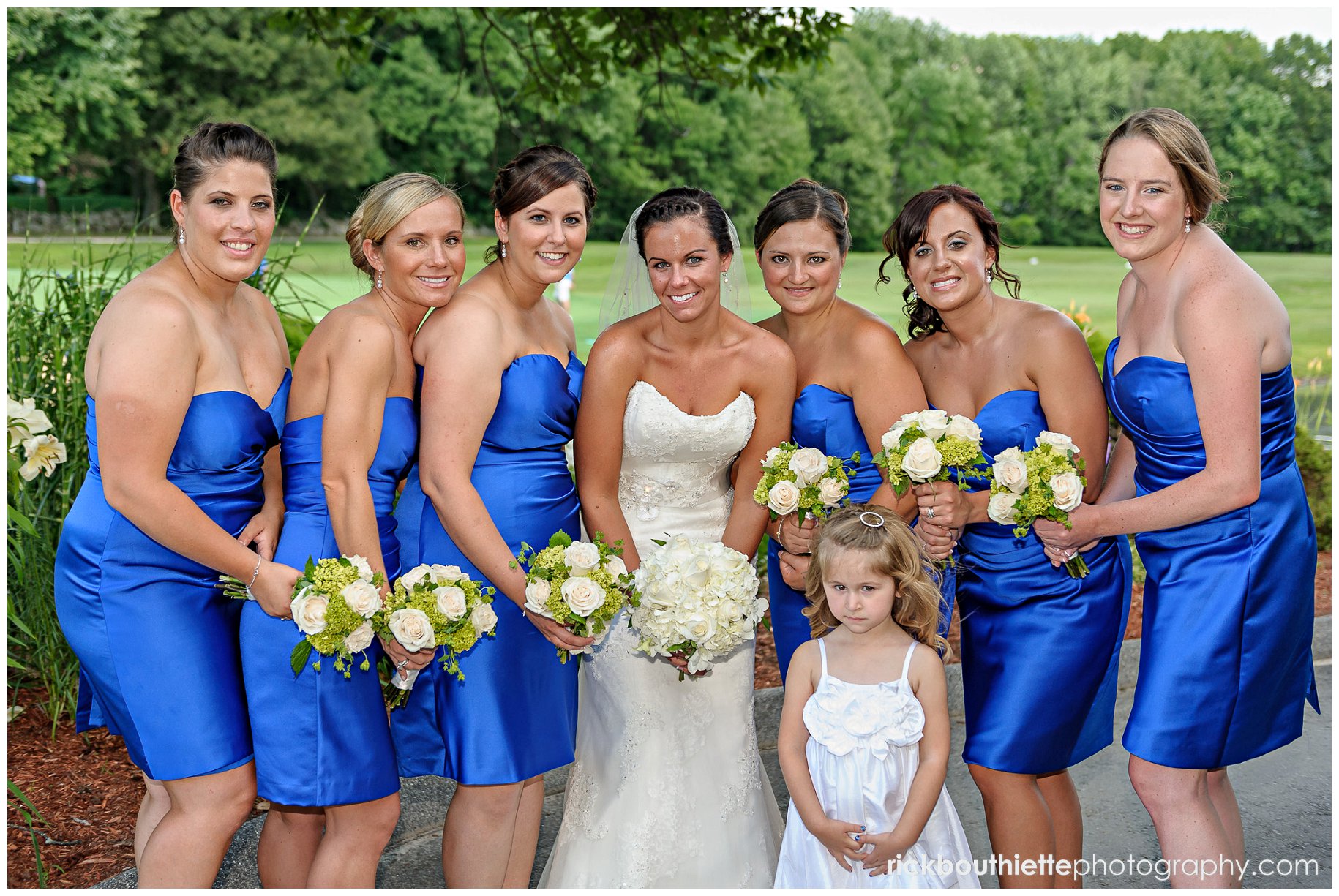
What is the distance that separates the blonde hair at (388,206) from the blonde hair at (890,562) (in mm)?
1683

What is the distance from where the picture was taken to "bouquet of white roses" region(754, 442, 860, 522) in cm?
398

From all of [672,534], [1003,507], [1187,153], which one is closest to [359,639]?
[672,534]

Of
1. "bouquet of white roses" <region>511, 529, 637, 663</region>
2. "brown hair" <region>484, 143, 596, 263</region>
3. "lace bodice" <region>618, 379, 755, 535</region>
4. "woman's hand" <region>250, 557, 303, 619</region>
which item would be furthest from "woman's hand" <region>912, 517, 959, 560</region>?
"woman's hand" <region>250, 557, 303, 619</region>

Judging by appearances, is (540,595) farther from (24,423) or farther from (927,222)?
(24,423)

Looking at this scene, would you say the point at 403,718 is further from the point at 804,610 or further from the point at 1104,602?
the point at 1104,602

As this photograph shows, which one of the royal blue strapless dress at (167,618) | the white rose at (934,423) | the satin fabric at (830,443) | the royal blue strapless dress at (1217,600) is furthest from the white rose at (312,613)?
the royal blue strapless dress at (1217,600)

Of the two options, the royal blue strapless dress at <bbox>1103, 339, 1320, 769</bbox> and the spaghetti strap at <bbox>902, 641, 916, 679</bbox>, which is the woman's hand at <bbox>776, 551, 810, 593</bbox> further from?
the royal blue strapless dress at <bbox>1103, 339, 1320, 769</bbox>

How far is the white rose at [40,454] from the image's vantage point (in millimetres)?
4699

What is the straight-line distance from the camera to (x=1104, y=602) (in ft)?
13.3

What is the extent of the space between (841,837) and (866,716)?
381 mm

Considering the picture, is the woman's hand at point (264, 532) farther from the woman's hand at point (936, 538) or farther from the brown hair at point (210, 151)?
the woman's hand at point (936, 538)

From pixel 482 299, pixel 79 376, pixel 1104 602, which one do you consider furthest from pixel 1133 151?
pixel 79 376

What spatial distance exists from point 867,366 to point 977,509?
660 millimetres

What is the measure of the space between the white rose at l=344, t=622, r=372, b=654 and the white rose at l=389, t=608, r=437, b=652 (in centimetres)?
7
